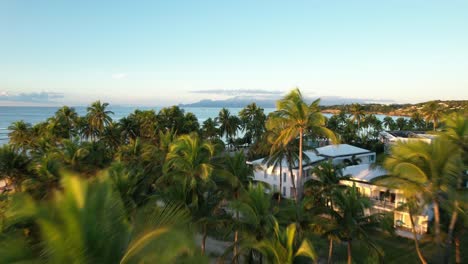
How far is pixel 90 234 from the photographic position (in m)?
4.88

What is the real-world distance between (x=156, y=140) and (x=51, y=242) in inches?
1496

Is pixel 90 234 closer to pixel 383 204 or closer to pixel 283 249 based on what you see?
pixel 283 249

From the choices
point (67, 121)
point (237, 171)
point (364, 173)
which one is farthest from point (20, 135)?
point (364, 173)

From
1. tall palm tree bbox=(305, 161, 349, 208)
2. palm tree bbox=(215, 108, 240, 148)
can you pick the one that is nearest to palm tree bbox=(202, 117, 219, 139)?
palm tree bbox=(215, 108, 240, 148)

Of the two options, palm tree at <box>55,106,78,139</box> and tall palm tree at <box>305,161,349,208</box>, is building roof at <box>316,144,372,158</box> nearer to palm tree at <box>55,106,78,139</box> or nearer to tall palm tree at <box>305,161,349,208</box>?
tall palm tree at <box>305,161,349,208</box>

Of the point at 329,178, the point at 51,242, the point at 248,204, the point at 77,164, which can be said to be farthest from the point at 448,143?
the point at 77,164

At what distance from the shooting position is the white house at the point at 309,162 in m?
32.7

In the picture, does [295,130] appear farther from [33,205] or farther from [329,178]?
[33,205]

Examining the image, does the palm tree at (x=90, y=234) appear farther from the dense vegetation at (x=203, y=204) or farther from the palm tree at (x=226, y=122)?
the palm tree at (x=226, y=122)

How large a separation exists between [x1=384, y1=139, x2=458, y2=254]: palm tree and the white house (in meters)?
15.3

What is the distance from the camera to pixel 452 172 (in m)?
12.7

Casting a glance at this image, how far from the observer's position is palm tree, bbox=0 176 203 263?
15.5ft

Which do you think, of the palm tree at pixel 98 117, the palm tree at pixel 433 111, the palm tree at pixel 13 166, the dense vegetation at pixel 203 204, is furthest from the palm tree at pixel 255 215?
the palm tree at pixel 433 111

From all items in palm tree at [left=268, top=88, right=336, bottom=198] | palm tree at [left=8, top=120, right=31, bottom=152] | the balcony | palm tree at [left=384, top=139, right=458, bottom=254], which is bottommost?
the balcony
